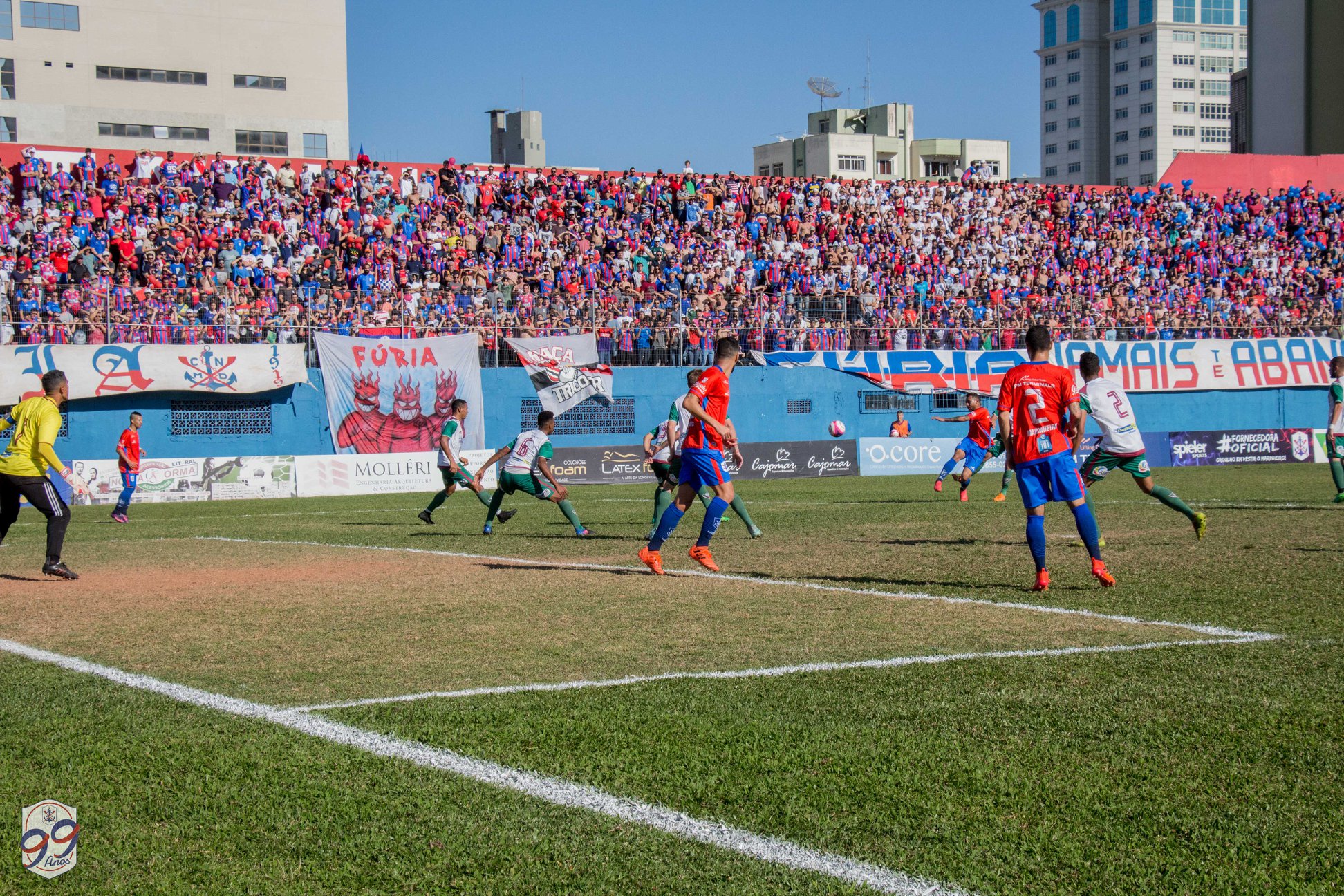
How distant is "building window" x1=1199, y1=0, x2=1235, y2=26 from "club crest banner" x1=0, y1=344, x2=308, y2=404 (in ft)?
399

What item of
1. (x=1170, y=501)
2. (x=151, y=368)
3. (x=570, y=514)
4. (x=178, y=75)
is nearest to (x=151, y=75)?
(x=178, y=75)

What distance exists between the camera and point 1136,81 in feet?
418

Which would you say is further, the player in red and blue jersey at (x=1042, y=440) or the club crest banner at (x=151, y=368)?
the club crest banner at (x=151, y=368)

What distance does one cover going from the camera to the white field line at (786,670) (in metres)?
6.32

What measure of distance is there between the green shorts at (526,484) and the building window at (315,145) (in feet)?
136

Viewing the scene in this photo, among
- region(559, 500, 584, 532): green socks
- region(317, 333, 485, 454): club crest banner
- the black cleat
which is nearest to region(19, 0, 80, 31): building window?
region(317, 333, 485, 454): club crest banner

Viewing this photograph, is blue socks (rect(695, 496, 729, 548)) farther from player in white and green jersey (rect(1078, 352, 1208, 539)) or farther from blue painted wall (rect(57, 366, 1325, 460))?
blue painted wall (rect(57, 366, 1325, 460))

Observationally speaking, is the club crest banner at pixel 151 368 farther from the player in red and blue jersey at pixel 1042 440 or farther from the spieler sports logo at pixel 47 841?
the spieler sports logo at pixel 47 841

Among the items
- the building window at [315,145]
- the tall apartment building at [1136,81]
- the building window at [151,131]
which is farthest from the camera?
the tall apartment building at [1136,81]

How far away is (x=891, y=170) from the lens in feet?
364

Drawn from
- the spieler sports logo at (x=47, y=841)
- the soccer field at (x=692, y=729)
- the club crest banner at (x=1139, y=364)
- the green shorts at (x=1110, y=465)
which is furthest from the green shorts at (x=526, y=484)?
the club crest banner at (x=1139, y=364)

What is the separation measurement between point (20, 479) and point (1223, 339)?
3466 centimetres

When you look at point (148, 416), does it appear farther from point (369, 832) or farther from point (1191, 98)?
point (1191, 98)

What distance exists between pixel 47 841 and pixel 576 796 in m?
1.73
